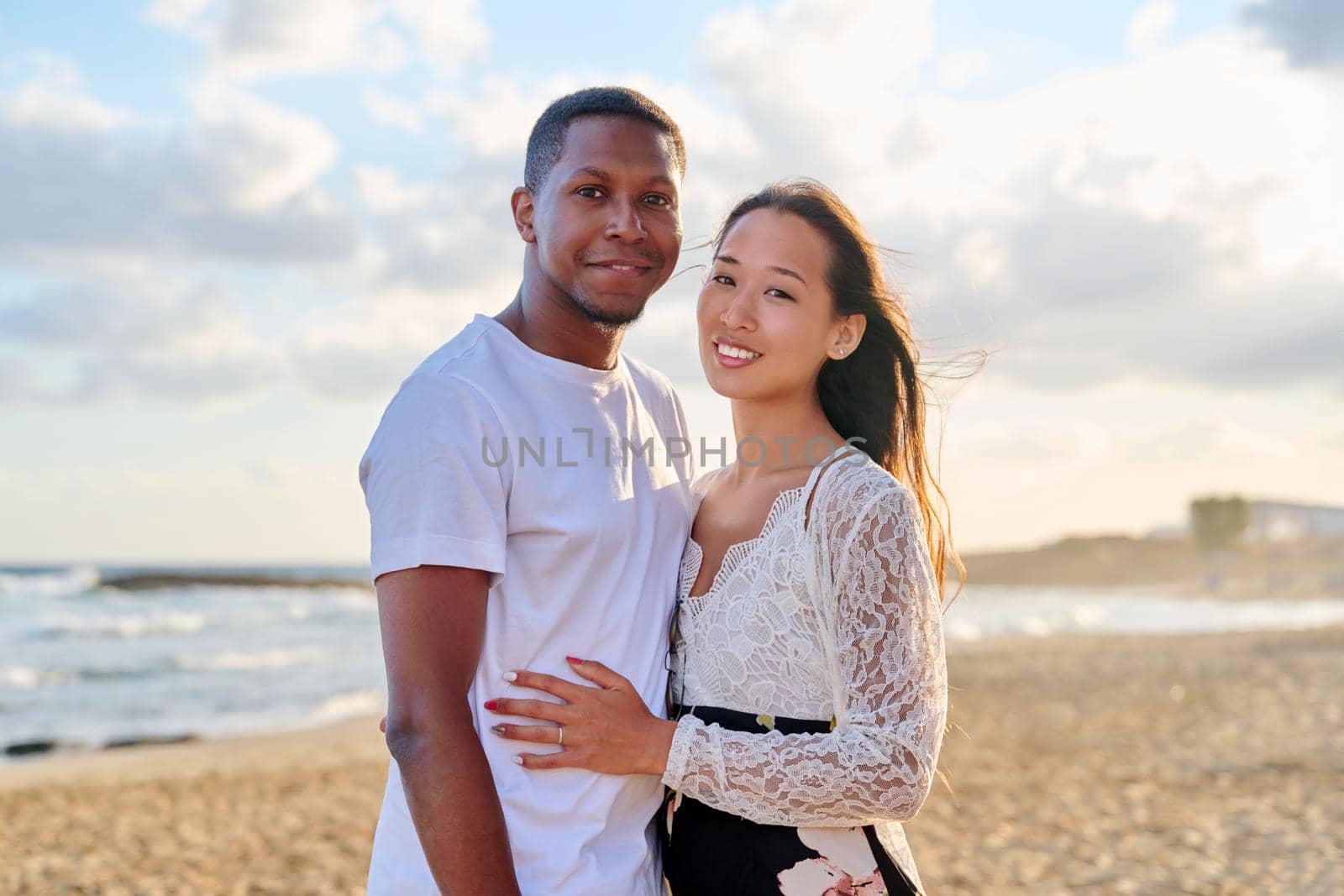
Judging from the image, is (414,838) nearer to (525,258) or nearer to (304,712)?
(525,258)

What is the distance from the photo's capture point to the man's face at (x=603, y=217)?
7.96ft

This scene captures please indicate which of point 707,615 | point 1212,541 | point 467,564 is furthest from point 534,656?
point 1212,541

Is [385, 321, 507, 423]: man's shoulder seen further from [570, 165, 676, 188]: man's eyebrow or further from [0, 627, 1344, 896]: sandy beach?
[0, 627, 1344, 896]: sandy beach

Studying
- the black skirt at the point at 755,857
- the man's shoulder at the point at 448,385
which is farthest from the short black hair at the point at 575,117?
the black skirt at the point at 755,857

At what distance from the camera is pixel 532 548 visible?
83.9 inches

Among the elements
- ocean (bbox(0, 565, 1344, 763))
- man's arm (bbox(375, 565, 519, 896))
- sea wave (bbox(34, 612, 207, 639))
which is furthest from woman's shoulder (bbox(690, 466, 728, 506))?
sea wave (bbox(34, 612, 207, 639))

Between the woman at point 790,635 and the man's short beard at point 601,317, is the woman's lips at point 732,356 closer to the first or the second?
the woman at point 790,635

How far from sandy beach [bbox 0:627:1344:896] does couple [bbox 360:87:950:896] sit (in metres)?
4.09

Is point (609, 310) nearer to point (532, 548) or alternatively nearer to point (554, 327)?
point (554, 327)

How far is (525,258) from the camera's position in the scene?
8.43 ft

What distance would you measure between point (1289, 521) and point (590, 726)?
6736 centimetres

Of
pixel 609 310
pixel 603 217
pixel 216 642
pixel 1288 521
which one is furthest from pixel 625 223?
pixel 1288 521

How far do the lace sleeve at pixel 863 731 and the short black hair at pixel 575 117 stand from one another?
1.00 metres

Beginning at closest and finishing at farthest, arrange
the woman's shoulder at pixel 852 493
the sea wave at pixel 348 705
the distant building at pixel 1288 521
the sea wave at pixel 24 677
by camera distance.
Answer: the woman's shoulder at pixel 852 493 < the sea wave at pixel 348 705 < the sea wave at pixel 24 677 < the distant building at pixel 1288 521
